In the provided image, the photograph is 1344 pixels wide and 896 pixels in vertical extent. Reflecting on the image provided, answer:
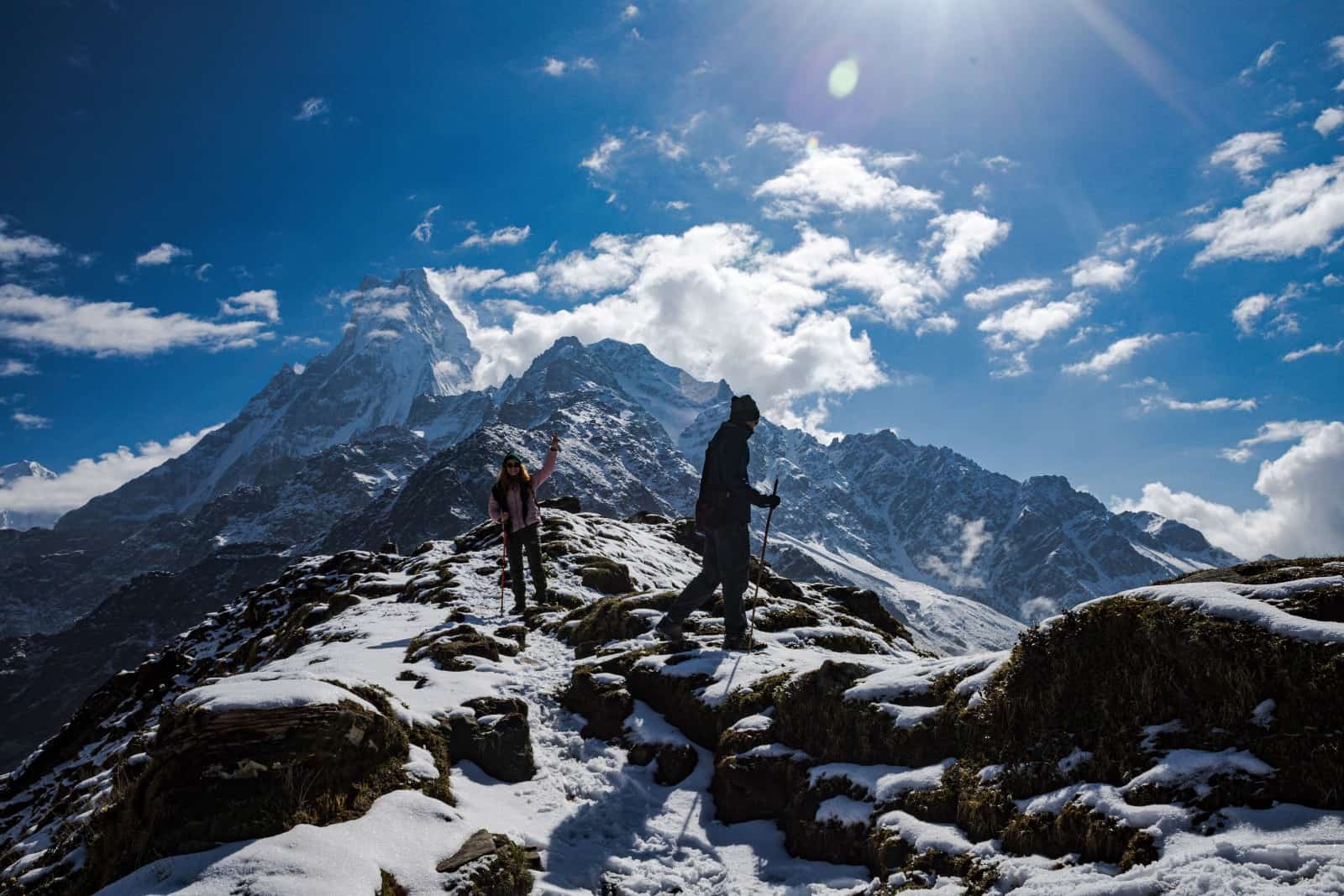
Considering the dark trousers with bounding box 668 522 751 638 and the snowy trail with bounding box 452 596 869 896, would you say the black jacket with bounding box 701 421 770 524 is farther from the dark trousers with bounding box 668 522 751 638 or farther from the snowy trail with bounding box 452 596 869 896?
the snowy trail with bounding box 452 596 869 896

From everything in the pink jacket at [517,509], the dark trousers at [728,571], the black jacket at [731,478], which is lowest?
the dark trousers at [728,571]

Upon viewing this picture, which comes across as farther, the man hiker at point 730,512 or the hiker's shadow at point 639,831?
the man hiker at point 730,512

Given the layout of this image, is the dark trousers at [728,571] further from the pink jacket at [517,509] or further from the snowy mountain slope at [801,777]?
the pink jacket at [517,509]

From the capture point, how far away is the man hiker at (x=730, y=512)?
11.9 meters

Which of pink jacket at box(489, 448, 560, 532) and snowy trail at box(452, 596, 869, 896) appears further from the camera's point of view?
pink jacket at box(489, 448, 560, 532)

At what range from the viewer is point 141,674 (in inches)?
1603

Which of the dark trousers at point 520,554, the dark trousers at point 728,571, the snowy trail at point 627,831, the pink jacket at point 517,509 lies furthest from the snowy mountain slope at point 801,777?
the dark trousers at point 520,554

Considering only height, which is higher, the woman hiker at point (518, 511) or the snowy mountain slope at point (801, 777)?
the woman hiker at point (518, 511)

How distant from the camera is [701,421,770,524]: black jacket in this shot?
11883mm

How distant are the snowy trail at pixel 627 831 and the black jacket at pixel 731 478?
13.1 ft

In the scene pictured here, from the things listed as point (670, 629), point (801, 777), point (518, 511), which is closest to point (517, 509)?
point (518, 511)

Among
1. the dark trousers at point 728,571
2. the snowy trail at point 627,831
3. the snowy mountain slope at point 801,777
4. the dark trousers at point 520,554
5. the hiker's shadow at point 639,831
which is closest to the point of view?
the snowy mountain slope at point 801,777

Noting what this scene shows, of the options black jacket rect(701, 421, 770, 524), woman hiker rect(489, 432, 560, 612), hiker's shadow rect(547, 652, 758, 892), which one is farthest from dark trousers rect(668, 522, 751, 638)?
woman hiker rect(489, 432, 560, 612)

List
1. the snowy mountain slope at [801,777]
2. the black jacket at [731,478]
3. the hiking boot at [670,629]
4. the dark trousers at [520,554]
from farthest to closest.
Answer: the dark trousers at [520,554]
the hiking boot at [670,629]
the black jacket at [731,478]
the snowy mountain slope at [801,777]
